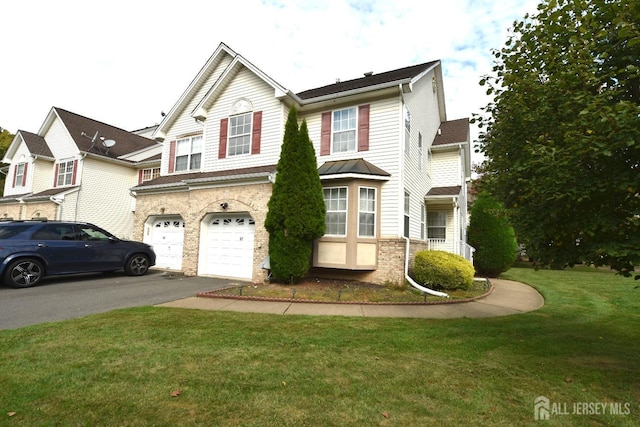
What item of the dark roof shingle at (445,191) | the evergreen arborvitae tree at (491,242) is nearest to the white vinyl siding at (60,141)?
the dark roof shingle at (445,191)

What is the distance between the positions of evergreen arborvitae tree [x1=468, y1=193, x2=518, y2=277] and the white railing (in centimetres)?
149

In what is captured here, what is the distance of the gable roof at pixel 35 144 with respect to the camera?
19895 millimetres

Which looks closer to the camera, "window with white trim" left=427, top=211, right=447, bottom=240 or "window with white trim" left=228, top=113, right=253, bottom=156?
"window with white trim" left=228, top=113, right=253, bottom=156

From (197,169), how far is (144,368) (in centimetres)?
1208

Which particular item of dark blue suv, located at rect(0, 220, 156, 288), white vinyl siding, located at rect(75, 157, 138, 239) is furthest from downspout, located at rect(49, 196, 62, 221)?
dark blue suv, located at rect(0, 220, 156, 288)

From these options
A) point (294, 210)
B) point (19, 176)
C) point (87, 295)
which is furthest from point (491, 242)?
point (19, 176)

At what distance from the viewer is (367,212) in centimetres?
1082

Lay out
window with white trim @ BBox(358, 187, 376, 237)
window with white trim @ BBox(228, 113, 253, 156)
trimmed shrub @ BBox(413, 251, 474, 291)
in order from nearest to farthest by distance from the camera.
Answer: trimmed shrub @ BBox(413, 251, 474, 291) → window with white trim @ BBox(358, 187, 376, 237) → window with white trim @ BBox(228, 113, 253, 156)

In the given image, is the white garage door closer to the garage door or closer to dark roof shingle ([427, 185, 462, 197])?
the garage door

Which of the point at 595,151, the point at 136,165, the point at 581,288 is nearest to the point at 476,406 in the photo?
the point at 595,151

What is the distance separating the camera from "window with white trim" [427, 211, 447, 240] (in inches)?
597

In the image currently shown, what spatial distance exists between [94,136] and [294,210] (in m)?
18.1

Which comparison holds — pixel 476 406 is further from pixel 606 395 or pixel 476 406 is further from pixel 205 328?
pixel 205 328

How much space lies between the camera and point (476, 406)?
3.21 meters
